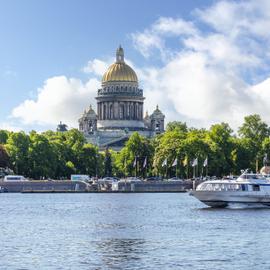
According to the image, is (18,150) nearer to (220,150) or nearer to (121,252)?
(220,150)

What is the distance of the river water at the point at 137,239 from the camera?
53.2 meters

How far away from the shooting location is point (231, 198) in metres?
96.7

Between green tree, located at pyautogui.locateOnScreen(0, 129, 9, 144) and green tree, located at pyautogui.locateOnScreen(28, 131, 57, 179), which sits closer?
green tree, located at pyautogui.locateOnScreen(28, 131, 57, 179)

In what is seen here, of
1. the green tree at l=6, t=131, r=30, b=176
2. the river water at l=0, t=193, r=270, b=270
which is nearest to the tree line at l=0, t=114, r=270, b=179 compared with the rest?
the green tree at l=6, t=131, r=30, b=176

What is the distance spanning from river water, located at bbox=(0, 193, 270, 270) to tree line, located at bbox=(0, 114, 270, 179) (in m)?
72.2

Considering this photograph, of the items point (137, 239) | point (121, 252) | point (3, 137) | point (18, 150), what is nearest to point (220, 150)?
point (18, 150)

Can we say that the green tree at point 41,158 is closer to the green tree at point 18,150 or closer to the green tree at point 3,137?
the green tree at point 18,150

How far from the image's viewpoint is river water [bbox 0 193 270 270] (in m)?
53.2

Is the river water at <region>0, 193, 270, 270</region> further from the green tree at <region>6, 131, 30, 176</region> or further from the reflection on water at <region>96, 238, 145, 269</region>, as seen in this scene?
the green tree at <region>6, 131, 30, 176</region>

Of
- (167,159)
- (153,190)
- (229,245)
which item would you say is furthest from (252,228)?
(167,159)

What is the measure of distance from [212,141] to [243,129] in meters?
14.2

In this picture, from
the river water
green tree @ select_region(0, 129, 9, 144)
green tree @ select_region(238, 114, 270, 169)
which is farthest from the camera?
green tree @ select_region(0, 129, 9, 144)

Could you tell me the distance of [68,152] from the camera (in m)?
183

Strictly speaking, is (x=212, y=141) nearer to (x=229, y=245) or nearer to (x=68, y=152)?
(x=68, y=152)
